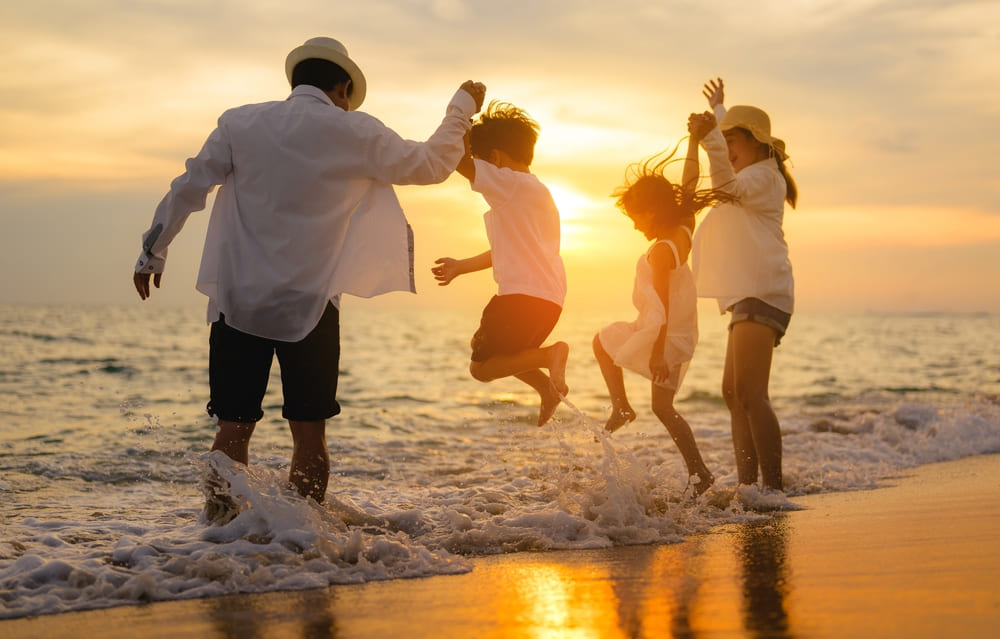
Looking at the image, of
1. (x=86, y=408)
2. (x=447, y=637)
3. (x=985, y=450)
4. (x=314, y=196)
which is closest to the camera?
(x=447, y=637)

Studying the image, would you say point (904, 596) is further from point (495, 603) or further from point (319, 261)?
point (319, 261)

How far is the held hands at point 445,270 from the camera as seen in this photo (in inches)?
211

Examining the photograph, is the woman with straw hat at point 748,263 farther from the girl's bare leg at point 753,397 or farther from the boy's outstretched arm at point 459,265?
the boy's outstretched arm at point 459,265

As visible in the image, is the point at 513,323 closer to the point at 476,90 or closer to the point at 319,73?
the point at 476,90

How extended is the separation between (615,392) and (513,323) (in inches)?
34.1

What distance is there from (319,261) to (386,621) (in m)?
1.72

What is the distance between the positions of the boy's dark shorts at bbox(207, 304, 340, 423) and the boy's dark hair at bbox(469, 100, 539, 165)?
1.44 metres

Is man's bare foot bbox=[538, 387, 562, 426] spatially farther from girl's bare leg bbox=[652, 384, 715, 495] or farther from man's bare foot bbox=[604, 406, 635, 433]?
girl's bare leg bbox=[652, 384, 715, 495]

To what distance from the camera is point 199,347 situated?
27.3m

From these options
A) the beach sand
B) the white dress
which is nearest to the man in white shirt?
the beach sand

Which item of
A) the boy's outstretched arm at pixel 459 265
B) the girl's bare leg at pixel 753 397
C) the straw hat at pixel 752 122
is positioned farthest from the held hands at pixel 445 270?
the straw hat at pixel 752 122

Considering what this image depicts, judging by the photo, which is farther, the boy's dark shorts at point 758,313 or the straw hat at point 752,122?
the straw hat at point 752,122

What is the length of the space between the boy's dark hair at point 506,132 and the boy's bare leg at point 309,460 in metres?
1.80

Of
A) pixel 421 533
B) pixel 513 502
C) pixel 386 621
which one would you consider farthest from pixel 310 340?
pixel 513 502
